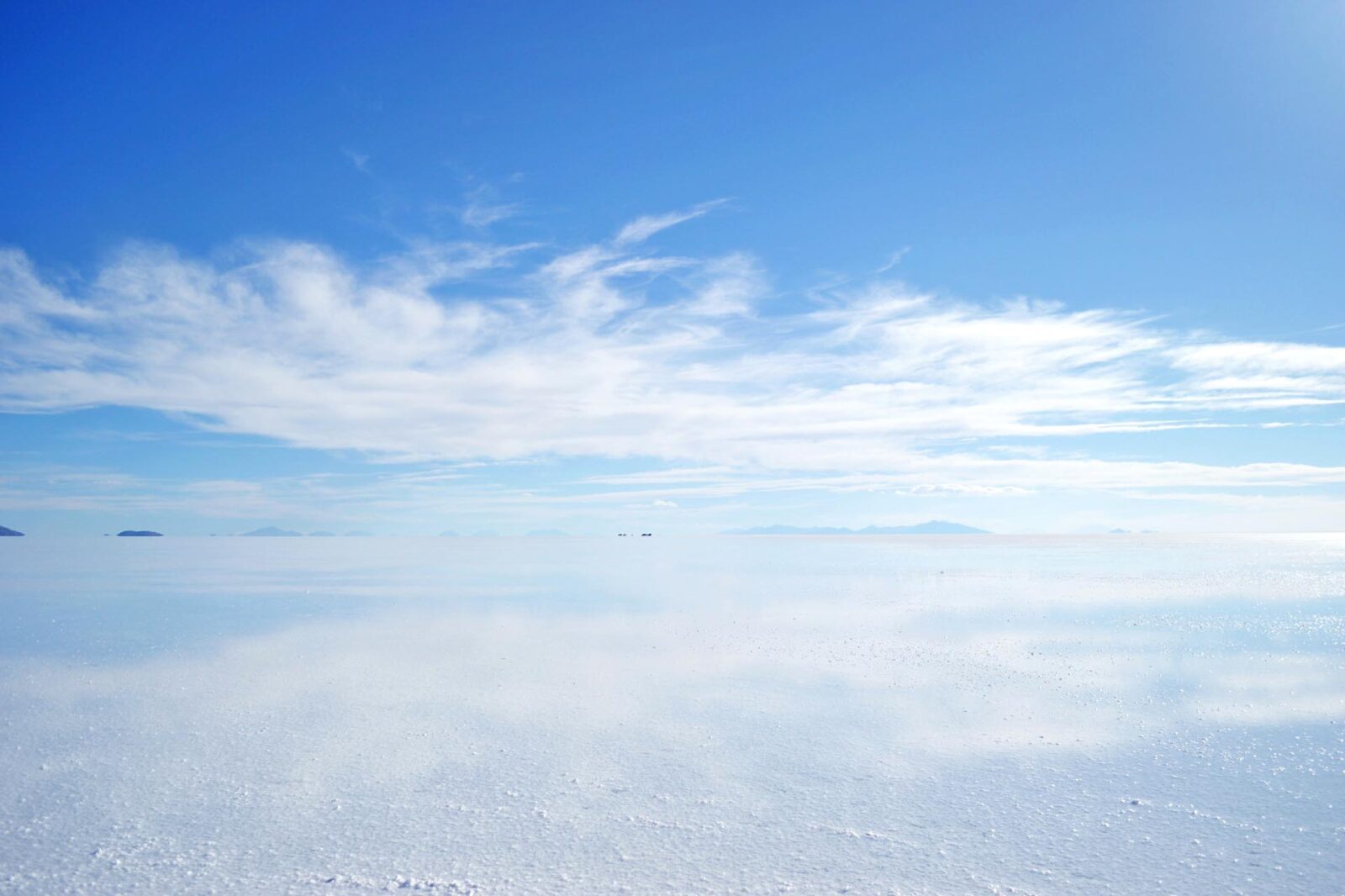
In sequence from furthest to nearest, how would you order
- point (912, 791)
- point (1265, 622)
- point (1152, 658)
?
point (1265, 622) → point (1152, 658) → point (912, 791)

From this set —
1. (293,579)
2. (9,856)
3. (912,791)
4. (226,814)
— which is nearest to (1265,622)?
(912,791)

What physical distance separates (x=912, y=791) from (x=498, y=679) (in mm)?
5796

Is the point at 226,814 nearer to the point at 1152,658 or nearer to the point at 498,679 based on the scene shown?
the point at 498,679

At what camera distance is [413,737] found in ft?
25.6

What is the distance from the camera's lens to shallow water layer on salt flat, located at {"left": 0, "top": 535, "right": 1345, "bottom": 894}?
16.5 ft

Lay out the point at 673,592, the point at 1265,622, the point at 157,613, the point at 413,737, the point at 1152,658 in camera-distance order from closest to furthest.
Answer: the point at 413,737 → the point at 1152,658 → the point at 1265,622 → the point at 157,613 → the point at 673,592

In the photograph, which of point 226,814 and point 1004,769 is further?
point 1004,769

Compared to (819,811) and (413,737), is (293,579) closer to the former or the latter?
(413,737)

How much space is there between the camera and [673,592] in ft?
75.1

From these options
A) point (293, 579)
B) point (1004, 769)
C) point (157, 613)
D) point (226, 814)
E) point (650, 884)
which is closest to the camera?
point (650, 884)

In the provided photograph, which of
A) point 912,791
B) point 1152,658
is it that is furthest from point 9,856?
point 1152,658

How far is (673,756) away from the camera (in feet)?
23.8

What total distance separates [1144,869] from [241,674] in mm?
10080

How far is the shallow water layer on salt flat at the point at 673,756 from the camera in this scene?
5027 mm
